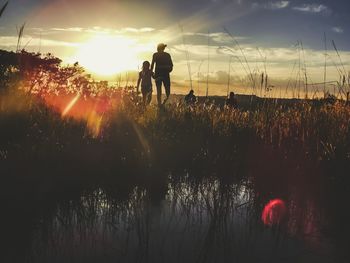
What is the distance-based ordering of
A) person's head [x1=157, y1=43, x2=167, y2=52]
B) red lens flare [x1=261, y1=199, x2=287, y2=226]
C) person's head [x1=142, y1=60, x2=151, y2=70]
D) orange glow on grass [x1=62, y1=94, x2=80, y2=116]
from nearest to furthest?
red lens flare [x1=261, y1=199, x2=287, y2=226], orange glow on grass [x1=62, y1=94, x2=80, y2=116], person's head [x1=157, y1=43, x2=167, y2=52], person's head [x1=142, y1=60, x2=151, y2=70]

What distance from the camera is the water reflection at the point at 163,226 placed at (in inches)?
129

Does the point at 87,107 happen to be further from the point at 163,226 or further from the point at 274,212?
the point at 274,212

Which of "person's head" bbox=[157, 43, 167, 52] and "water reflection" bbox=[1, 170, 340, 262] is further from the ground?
"person's head" bbox=[157, 43, 167, 52]

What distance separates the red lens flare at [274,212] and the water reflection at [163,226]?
6cm

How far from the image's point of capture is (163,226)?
3934 millimetres

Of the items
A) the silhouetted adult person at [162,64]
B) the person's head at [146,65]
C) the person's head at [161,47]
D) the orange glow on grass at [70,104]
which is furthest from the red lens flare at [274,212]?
the person's head at [146,65]

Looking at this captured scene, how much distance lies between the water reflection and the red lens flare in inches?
2.3

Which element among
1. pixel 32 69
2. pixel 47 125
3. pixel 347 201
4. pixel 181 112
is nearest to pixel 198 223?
pixel 347 201

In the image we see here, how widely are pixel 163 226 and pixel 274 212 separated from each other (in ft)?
3.96

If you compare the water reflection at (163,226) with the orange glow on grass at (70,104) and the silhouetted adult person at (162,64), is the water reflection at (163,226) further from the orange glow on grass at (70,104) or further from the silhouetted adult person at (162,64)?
the silhouetted adult person at (162,64)

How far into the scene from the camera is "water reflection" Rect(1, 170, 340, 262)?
3.29 metres

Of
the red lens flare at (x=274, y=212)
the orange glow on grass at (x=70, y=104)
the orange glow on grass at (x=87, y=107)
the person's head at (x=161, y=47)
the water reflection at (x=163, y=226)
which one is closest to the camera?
the water reflection at (x=163, y=226)

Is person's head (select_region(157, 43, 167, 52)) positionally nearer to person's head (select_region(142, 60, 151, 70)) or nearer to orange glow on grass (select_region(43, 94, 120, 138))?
person's head (select_region(142, 60, 151, 70))

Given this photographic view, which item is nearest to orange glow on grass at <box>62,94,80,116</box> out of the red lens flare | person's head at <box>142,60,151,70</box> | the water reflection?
the water reflection
